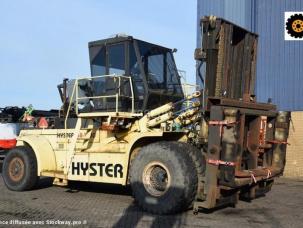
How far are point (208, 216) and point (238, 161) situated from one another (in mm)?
1168

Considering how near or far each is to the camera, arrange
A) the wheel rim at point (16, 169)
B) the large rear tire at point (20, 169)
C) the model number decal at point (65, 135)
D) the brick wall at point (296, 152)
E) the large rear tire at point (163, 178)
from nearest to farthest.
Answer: the large rear tire at point (163, 178) → the model number decal at point (65, 135) → the large rear tire at point (20, 169) → the wheel rim at point (16, 169) → the brick wall at point (296, 152)

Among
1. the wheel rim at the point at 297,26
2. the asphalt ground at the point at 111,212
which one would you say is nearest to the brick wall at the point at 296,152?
the wheel rim at the point at 297,26

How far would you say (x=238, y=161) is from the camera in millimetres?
8680

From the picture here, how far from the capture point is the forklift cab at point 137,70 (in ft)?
35.0

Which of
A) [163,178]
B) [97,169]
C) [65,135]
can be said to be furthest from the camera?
[65,135]

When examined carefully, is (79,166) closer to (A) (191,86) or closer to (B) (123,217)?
(B) (123,217)

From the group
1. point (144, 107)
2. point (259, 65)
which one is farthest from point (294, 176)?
point (144, 107)

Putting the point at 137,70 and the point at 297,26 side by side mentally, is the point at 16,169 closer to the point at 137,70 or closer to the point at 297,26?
the point at 137,70

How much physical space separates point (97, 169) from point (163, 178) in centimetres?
178

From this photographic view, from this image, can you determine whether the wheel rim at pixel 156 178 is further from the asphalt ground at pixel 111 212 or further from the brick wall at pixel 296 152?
the brick wall at pixel 296 152

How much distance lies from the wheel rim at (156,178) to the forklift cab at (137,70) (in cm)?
161

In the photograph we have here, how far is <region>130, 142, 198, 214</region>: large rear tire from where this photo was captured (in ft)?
29.1

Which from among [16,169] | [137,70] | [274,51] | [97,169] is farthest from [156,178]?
[274,51]

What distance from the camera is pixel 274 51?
20.1 meters
